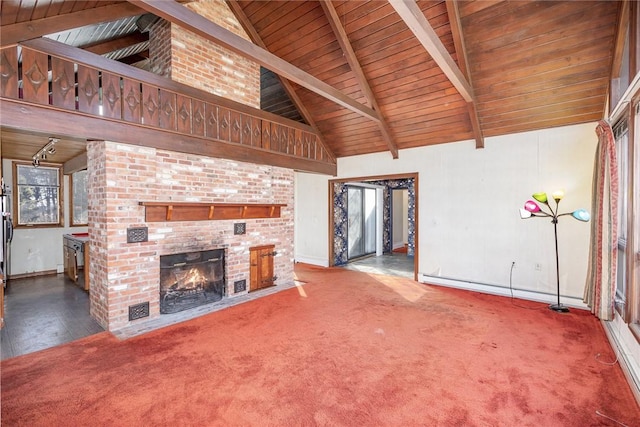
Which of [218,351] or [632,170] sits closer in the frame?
[632,170]

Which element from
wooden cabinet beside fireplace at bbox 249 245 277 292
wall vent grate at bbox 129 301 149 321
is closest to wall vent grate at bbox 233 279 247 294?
wooden cabinet beside fireplace at bbox 249 245 277 292

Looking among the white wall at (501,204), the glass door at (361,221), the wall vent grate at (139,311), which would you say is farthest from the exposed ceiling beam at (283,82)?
the wall vent grate at (139,311)

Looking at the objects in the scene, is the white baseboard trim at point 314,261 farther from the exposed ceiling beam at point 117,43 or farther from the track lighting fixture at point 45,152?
the exposed ceiling beam at point 117,43

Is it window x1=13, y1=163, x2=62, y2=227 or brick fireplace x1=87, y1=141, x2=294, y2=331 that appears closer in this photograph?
brick fireplace x1=87, y1=141, x2=294, y2=331

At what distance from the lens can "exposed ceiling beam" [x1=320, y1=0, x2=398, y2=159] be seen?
4166 mm

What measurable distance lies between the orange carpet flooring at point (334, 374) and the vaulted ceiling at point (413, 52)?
2472mm

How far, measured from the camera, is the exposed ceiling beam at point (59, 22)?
8.92 feet

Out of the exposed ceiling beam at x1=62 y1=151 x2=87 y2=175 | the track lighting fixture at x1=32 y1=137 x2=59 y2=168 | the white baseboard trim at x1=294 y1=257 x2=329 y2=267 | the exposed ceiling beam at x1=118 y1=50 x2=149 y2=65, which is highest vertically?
the exposed ceiling beam at x1=118 y1=50 x2=149 y2=65

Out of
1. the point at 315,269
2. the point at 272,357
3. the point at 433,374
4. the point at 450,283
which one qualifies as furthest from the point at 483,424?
the point at 315,269

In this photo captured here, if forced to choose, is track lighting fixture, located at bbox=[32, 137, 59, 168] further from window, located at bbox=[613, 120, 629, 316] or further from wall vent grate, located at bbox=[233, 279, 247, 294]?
window, located at bbox=[613, 120, 629, 316]

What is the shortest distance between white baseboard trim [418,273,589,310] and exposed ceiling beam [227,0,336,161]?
349 centimetres

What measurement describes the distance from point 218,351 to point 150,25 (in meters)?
4.77

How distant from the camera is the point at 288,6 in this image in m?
4.52

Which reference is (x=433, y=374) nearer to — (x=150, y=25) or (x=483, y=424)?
(x=483, y=424)
